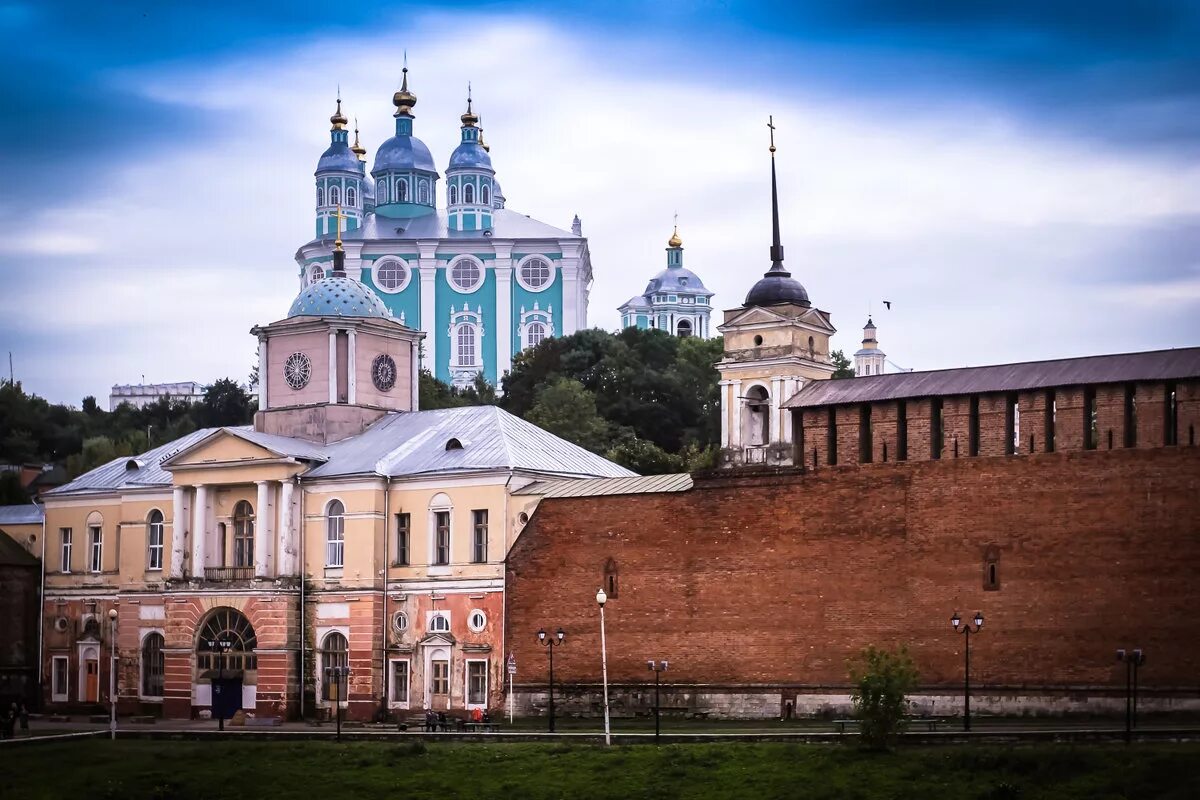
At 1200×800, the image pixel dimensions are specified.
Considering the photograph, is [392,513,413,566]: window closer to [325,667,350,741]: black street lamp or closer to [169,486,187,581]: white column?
[325,667,350,741]: black street lamp

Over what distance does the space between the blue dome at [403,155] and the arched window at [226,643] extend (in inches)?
3407

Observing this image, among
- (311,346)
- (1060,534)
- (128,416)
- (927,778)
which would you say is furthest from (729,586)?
(128,416)

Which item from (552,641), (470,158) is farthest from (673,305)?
(552,641)

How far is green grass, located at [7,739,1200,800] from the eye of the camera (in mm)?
42281

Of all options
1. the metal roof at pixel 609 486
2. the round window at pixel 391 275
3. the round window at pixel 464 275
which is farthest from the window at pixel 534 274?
the metal roof at pixel 609 486

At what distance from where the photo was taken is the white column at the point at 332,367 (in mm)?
69125

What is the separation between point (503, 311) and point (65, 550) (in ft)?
238

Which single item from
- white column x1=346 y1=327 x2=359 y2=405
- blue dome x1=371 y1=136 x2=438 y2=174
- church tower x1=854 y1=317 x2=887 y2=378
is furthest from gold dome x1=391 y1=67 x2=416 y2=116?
white column x1=346 y1=327 x2=359 y2=405

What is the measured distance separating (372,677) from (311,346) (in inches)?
484

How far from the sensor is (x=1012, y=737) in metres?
44.9

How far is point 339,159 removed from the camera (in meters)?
155

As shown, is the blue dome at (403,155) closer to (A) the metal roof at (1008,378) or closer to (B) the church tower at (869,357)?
(B) the church tower at (869,357)

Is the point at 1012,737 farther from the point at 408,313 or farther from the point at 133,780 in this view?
the point at 408,313

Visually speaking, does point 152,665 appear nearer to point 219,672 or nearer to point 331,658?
point 219,672
